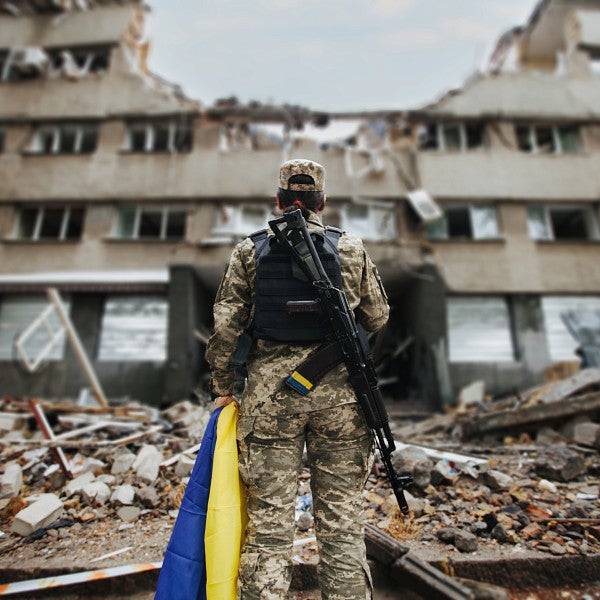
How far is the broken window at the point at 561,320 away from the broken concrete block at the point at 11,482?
11.0 metres

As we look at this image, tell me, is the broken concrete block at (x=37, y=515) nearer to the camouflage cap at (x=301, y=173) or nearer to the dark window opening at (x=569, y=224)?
the camouflage cap at (x=301, y=173)

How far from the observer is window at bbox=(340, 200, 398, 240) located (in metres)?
11.1

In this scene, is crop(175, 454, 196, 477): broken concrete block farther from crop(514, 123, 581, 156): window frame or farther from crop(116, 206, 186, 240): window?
crop(514, 123, 581, 156): window frame

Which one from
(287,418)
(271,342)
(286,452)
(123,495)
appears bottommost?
(123,495)

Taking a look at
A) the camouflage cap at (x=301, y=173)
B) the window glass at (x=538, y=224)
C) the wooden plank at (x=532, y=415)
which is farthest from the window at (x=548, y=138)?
the camouflage cap at (x=301, y=173)

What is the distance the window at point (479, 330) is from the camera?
33.0 feet

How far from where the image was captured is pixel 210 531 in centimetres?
184

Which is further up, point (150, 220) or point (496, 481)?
point (150, 220)

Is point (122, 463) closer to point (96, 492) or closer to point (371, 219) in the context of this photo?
point (96, 492)

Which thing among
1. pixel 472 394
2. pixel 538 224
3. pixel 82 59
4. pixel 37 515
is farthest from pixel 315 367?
pixel 82 59

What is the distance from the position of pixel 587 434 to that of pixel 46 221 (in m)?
13.9

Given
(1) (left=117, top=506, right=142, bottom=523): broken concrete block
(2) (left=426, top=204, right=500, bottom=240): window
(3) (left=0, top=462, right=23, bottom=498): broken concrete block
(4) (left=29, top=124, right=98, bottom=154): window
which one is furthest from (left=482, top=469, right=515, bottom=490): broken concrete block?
(4) (left=29, top=124, right=98, bottom=154): window

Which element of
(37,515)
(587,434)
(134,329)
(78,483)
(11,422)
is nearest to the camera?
(37,515)

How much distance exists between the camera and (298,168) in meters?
2.23
